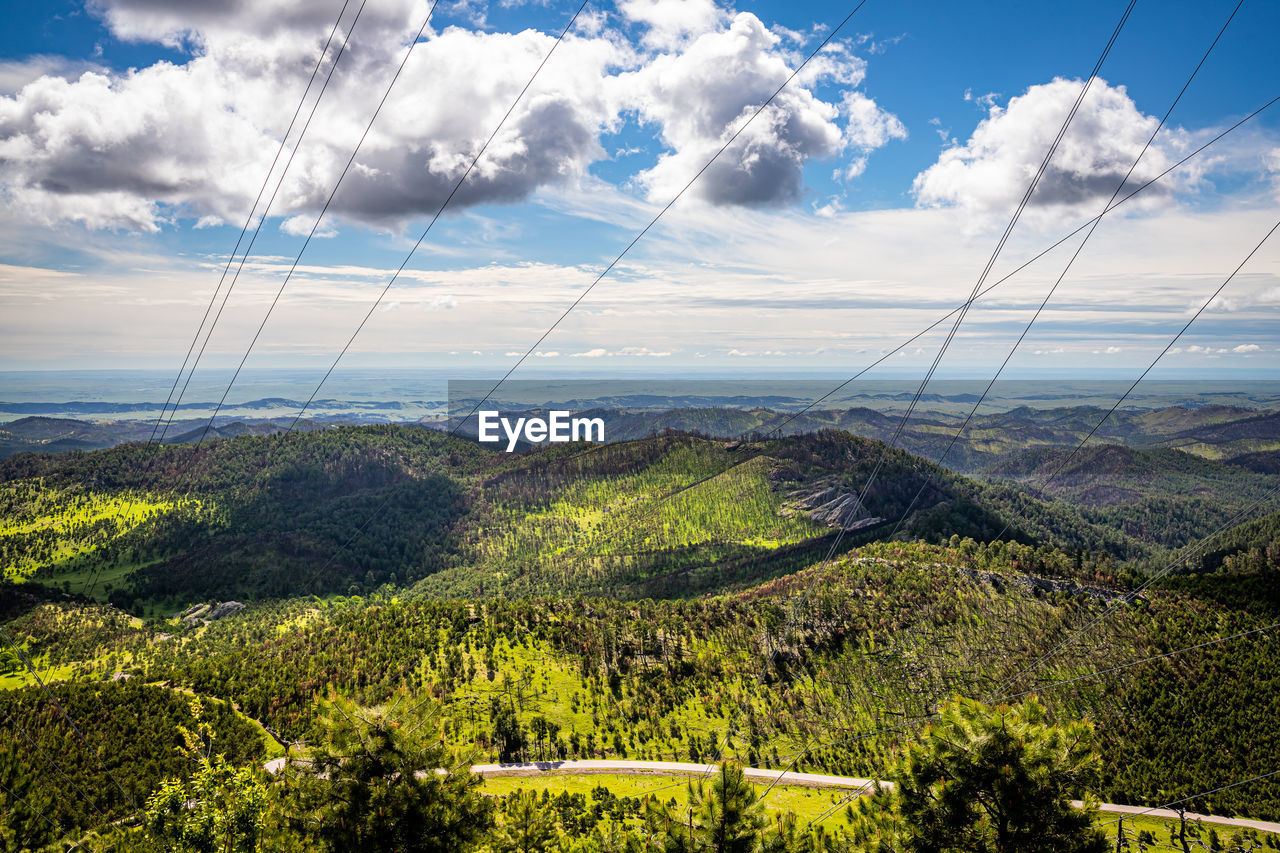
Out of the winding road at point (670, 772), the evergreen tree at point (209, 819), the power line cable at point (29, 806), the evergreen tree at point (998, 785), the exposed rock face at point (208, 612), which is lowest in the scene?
the exposed rock face at point (208, 612)

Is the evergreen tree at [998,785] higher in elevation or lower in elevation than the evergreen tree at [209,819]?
higher

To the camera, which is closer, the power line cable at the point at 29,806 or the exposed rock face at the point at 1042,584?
the power line cable at the point at 29,806

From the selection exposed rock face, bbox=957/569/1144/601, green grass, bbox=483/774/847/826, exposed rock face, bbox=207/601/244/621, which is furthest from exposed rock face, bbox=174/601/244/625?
exposed rock face, bbox=957/569/1144/601

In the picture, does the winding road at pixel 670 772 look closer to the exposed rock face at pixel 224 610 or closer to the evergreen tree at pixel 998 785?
the evergreen tree at pixel 998 785

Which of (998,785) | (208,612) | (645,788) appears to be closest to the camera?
(998,785)

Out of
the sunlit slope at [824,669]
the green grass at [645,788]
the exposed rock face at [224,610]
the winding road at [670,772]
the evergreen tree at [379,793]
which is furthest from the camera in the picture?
the exposed rock face at [224,610]

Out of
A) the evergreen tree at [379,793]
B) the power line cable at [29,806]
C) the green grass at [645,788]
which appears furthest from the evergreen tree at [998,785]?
the power line cable at [29,806]

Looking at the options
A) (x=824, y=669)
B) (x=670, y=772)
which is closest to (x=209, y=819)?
(x=670, y=772)

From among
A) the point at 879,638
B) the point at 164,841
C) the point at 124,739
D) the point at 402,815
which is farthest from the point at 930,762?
the point at 879,638

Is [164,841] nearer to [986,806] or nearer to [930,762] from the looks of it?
[930,762]

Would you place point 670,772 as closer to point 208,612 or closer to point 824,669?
point 824,669

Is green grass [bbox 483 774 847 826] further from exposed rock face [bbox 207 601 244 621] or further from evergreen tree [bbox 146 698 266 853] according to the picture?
exposed rock face [bbox 207 601 244 621]

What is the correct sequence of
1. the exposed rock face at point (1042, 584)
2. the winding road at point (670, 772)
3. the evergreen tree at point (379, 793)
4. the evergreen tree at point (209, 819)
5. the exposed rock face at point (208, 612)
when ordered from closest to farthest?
the evergreen tree at point (379, 793) < the evergreen tree at point (209, 819) < the winding road at point (670, 772) < the exposed rock face at point (1042, 584) < the exposed rock face at point (208, 612)
